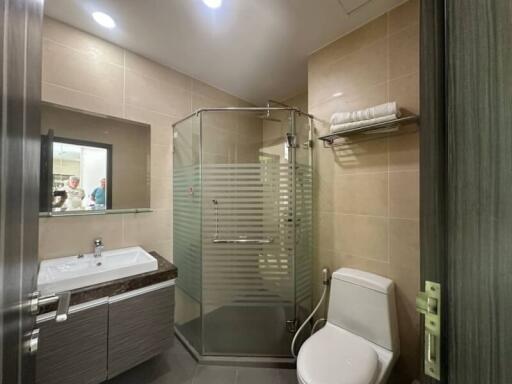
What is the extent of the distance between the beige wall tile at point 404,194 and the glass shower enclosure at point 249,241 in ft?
2.14

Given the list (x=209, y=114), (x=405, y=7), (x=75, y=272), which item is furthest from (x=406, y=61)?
(x=75, y=272)

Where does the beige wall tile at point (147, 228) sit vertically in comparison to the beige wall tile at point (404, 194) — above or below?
below

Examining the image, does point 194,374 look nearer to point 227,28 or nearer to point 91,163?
point 91,163

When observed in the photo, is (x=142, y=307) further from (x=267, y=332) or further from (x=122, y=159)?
(x=122, y=159)

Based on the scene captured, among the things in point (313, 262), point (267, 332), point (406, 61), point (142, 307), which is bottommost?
point (267, 332)

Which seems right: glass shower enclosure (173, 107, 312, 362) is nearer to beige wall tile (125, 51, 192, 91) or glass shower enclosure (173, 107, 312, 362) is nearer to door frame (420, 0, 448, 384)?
beige wall tile (125, 51, 192, 91)

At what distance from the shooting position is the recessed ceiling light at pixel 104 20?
4.90 feet

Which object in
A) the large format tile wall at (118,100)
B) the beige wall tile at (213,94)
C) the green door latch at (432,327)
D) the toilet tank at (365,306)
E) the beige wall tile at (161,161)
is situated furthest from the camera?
the beige wall tile at (213,94)

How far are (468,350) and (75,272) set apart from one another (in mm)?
1900

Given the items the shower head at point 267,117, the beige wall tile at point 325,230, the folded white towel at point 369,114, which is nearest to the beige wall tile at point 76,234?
the shower head at point 267,117

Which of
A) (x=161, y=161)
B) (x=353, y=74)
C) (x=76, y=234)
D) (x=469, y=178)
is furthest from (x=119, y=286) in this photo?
(x=353, y=74)

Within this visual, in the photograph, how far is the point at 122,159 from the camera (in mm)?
1825

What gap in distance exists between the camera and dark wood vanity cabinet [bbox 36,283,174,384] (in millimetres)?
1146

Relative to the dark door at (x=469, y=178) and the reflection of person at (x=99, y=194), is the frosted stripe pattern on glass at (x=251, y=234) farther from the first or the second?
the dark door at (x=469, y=178)
